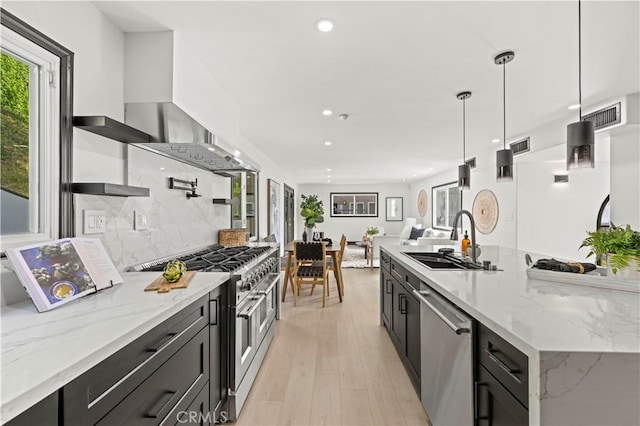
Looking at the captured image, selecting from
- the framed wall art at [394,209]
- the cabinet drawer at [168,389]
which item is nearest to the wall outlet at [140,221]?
the cabinet drawer at [168,389]

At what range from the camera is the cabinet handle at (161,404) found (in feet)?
3.83

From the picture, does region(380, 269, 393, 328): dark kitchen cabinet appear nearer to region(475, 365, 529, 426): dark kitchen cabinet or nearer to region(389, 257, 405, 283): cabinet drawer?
region(389, 257, 405, 283): cabinet drawer

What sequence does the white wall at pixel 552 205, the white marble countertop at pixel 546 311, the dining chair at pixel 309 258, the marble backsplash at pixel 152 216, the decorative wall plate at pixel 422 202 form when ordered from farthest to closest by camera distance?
the decorative wall plate at pixel 422 202
the white wall at pixel 552 205
the dining chair at pixel 309 258
the marble backsplash at pixel 152 216
the white marble countertop at pixel 546 311

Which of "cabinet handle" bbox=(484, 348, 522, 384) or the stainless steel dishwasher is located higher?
"cabinet handle" bbox=(484, 348, 522, 384)

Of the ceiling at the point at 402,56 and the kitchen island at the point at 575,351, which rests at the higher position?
the ceiling at the point at 402,56

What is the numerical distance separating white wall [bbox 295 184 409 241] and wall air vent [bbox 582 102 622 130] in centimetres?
888

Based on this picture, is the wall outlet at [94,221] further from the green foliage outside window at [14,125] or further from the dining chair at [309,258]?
the dining chair at [309,258]

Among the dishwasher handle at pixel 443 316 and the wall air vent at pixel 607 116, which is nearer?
the dishwasher handle at pixel 443 316

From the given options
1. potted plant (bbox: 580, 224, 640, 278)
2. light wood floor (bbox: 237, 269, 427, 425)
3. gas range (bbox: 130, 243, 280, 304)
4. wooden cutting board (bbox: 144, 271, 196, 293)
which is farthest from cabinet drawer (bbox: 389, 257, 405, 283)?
wooden cutting board (bbox: 144, 271, 196, 293)

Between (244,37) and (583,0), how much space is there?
1.84 m

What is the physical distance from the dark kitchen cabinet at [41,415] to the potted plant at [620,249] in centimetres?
221

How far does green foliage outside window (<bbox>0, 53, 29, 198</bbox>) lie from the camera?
128 centimetres

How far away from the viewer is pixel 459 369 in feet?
4.77

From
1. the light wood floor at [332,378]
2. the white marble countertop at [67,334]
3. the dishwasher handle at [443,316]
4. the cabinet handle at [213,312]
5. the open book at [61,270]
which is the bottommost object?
the light wood floor at [332,378]
